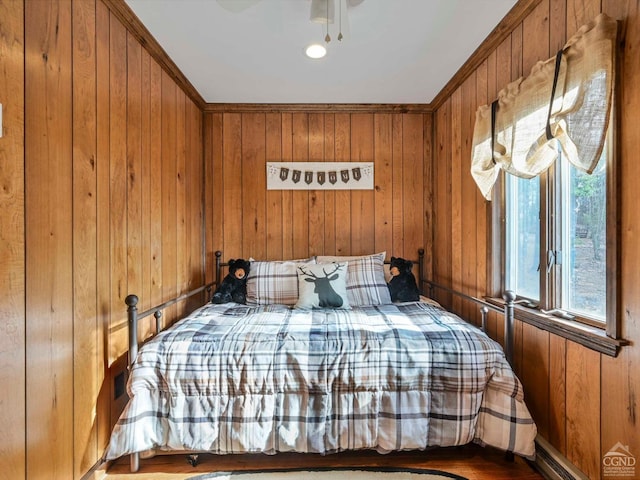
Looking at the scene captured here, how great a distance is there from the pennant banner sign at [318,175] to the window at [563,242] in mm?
1225

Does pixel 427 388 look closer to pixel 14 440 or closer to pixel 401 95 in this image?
pixel 14 440

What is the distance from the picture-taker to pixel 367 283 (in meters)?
2.49

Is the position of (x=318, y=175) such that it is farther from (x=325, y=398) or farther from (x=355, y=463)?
(x=355, y=463)

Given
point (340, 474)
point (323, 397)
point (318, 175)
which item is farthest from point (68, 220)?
point (318, 175)

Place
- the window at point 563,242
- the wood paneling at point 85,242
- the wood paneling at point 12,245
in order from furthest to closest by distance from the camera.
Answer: the wood paneling at point 85,242 → the window at point 563,242 → the wood paneling at point 12,245

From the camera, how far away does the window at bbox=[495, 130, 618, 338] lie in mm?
1261

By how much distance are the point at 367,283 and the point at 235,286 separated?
996 mm

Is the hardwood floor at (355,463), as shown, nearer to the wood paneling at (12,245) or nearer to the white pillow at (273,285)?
the wood paneling at (12,245)

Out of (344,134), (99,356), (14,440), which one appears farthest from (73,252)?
(344,134)

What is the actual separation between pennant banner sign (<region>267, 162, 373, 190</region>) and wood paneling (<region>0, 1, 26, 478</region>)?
1929mm

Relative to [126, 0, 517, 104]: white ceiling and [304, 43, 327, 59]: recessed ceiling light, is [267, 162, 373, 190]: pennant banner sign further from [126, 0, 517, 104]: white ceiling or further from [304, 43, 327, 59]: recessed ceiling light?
[304, 43, 327, 59]: recessed ceiling light

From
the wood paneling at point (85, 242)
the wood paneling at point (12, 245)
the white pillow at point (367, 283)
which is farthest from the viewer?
the white pillow at point (367, 283)

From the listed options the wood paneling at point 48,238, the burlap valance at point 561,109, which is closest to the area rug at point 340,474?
the wood paneling at point 48,238

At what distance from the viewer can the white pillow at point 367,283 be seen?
2.44 metres
